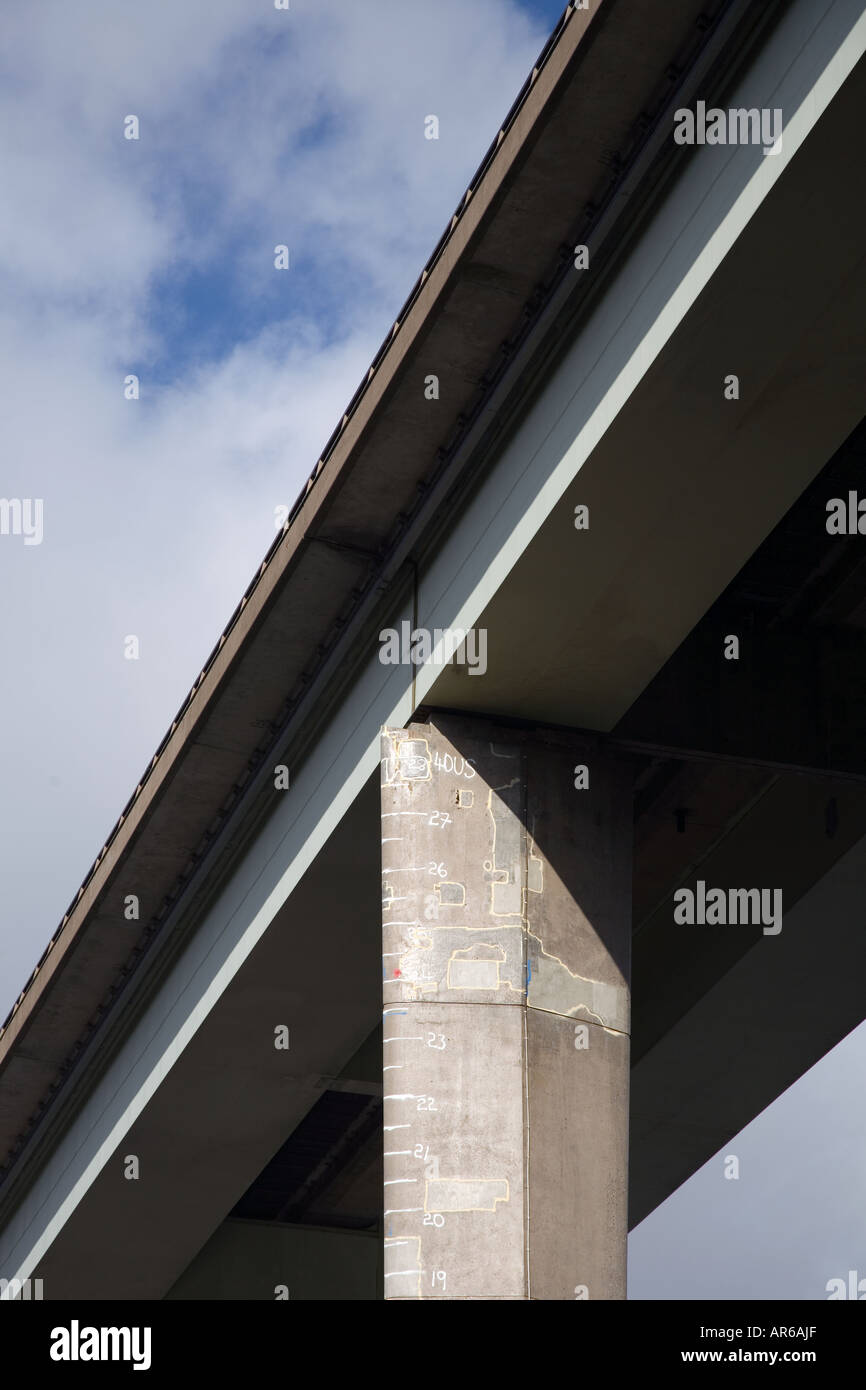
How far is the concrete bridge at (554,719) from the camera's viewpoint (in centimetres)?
1302

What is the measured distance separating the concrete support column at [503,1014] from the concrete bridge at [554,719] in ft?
0.10

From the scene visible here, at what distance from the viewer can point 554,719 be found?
16625 millimetres

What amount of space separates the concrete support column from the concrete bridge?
3 centimetres

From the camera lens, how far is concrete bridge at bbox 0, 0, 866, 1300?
13.0 m

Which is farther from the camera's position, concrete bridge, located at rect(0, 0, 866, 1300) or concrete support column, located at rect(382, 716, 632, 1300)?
concrete support column, located at rect(382, 716, 632, 1300)

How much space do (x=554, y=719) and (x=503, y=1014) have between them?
2.64 m

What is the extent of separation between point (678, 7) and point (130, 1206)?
1730cm

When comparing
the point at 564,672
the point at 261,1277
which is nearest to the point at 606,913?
the point at 564,672

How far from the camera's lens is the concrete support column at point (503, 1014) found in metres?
15.1

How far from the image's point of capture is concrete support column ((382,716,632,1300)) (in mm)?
15070

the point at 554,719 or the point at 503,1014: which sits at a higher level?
the point at 554,719

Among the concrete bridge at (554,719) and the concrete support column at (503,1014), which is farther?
the concrete support column at (503,1014)

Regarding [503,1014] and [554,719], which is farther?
[554,719]
